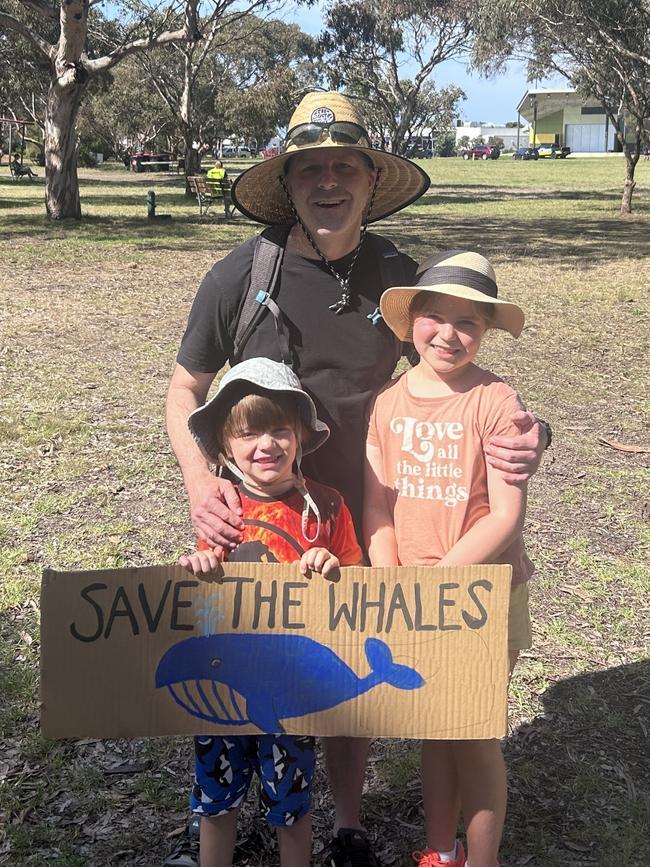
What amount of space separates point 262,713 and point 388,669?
11.8 inches

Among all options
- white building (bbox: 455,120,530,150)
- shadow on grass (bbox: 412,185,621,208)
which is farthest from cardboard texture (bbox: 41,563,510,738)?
white building (bbox: 455,120,530,150)

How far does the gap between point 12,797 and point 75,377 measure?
5180 mm

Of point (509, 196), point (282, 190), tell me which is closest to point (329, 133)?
point (282, 190)

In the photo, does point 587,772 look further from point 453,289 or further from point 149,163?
point 149,163

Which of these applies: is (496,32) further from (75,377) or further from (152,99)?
(152,99)

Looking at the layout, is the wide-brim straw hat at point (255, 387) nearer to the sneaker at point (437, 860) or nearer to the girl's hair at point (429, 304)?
the girl's hair at point (429, 304)

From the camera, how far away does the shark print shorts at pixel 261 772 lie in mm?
2150

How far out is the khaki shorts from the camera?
223 centimetres

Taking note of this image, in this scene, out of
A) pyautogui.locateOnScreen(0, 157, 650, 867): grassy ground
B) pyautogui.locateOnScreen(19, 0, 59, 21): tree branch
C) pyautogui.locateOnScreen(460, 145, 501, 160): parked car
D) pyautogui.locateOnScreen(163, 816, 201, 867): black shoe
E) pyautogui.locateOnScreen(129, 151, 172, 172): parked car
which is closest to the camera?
pyautogui.locateOnScreen(163, 816, 201, 867): black shoe

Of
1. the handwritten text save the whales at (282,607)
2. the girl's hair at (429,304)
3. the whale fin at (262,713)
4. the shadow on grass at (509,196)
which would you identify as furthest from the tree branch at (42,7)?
the whale fin at (262,713)

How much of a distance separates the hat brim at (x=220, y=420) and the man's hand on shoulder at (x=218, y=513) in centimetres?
12

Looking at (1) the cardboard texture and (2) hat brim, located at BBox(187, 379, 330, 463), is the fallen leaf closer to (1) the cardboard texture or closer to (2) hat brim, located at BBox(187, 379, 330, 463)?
(2) hat brim, located at BBox(187, 379, 330, 463)

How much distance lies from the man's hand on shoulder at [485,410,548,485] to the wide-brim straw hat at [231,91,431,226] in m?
0.80

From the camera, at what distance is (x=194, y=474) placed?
2.27m
